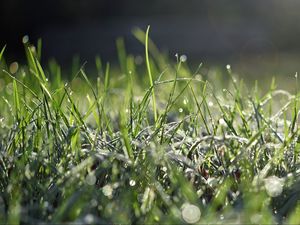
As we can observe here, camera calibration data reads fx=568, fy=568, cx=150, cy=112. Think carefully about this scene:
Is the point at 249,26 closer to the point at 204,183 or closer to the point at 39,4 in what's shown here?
the point at 39,4

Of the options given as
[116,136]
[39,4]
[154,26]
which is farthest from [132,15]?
[116,136]

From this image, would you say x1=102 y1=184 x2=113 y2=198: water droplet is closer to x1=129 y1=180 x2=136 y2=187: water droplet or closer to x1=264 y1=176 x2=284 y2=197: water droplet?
x1=129 y1=180 x2=136 y2=187: water droplet

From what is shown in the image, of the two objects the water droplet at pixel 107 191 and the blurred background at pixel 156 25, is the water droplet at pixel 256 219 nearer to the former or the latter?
the water droplet at pixel 107 191

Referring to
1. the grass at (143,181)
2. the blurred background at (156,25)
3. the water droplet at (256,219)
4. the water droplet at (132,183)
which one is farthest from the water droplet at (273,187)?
the blurred background at (156,25)

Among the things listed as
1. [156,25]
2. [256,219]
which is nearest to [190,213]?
[256,219]

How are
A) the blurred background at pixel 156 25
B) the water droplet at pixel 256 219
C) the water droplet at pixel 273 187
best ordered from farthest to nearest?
the blurred background at pixel 156 25
the water droplet at pixel 273 187
the water droplet at pixel 256 219

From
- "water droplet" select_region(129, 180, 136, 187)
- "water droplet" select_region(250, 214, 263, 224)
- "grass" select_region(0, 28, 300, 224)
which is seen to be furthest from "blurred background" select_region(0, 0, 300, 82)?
"water droplet" select_region(250, 214, 263, 224)
